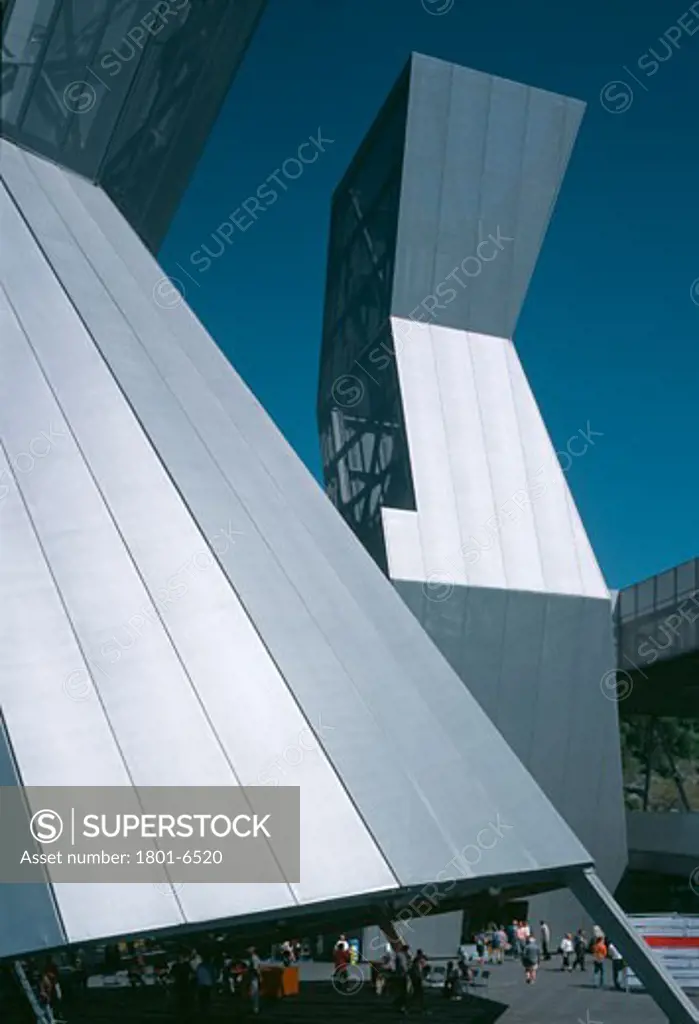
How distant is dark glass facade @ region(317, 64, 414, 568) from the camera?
2898 cm

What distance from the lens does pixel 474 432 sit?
1101 inches

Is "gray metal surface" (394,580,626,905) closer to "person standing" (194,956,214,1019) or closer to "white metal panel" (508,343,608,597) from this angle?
"white metal panel" (508,343,608,597)

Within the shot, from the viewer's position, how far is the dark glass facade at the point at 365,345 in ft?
95.1

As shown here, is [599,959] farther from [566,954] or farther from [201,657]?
[201,657]

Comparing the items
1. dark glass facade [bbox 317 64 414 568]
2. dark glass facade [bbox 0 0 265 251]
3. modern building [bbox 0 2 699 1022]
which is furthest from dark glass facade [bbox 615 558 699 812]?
dark glass facade [bbox 0 0 265 251]

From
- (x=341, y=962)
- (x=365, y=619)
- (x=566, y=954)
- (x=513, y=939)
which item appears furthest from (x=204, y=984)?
(x=513, y=939)

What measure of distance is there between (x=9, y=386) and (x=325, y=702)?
16.7ft

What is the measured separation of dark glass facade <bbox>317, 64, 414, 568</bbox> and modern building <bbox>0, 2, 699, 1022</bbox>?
45.8 feet

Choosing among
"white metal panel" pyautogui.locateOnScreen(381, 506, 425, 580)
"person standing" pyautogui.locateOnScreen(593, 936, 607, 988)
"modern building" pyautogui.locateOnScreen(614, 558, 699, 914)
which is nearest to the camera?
"person standing" pyautogui.locateOnScreen(593, 936, 607, 988)

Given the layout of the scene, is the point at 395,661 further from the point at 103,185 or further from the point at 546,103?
the point at 546,103

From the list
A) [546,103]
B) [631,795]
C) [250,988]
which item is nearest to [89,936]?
[250,988]

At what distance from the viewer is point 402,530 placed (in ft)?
83.8

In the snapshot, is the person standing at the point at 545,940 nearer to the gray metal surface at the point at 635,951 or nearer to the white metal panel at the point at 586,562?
the white metal panel at the point at 586,562

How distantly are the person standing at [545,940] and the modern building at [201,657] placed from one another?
13427 mm
